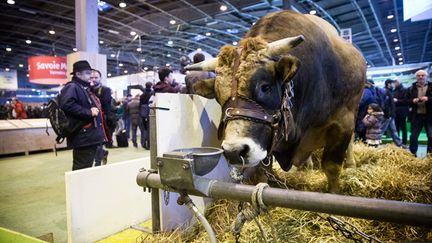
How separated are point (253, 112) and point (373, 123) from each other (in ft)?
17.6

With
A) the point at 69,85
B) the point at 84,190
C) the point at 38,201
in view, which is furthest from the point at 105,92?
the point at 84,190

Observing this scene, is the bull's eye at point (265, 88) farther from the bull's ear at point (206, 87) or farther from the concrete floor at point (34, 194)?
the concrete floor at point (34, 194)

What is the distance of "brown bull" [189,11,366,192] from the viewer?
175cm

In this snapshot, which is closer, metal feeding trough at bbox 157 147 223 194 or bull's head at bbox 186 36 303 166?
metal feeding trough at bbox 157 147 223 194

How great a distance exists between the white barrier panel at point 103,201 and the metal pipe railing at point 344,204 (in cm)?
156

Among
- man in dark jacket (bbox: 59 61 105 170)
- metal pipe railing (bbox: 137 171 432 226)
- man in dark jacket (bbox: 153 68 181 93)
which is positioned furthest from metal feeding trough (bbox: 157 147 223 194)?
man in dark jacket (bbox: 153 68 181 93)

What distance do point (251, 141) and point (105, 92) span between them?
3690 millimetres

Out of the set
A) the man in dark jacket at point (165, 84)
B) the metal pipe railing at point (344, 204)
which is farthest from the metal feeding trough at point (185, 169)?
the man in dark jacket at point (165, 84)

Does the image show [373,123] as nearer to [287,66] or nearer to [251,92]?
[287,66]

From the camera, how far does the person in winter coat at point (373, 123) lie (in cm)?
613

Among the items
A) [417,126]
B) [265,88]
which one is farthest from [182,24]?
[265,88]

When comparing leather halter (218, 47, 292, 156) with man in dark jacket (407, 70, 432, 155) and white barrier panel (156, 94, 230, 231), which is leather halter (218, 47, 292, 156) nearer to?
white barrier panel (156, 94, 230, 231)

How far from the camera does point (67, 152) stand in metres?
9.55

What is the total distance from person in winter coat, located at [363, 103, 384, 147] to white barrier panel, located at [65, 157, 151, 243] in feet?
16.2
